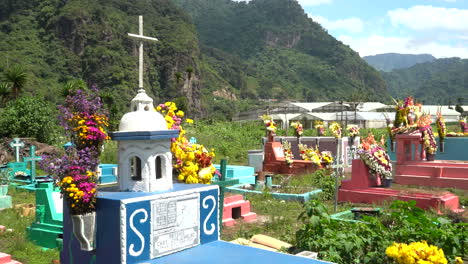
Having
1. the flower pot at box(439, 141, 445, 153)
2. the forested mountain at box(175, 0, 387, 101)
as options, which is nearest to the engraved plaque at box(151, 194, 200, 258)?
the flower pot at box(439, 141, 445, 153)

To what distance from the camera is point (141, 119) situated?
260 inches

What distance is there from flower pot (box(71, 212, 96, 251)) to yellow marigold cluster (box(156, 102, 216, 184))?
9.25ft

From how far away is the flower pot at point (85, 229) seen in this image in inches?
237

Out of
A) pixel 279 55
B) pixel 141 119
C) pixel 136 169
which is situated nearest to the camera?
pixel 141 119

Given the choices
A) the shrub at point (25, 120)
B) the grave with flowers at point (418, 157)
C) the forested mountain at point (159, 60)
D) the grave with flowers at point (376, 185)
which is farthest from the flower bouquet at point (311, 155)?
the forested mountain at point (159, 60)

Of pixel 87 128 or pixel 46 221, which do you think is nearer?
pixel 87 128

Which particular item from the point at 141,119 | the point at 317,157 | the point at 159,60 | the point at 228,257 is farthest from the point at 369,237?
the point at 159,60

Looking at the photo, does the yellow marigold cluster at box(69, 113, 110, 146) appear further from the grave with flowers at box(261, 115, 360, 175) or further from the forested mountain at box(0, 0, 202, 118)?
the forested mountain at box(0, 0, 202, 118)

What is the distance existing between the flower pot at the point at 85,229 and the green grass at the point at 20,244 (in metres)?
2.94

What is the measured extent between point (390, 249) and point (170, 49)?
82572 millimetres

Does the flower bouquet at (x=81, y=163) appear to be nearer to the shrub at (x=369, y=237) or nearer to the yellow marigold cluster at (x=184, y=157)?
the yellow marigold cluster at (x=184, y=157)

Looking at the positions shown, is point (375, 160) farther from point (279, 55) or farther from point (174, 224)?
point (279, 55)

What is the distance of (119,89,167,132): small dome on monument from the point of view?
6.59 m

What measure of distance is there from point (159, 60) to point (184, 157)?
78633 mm
